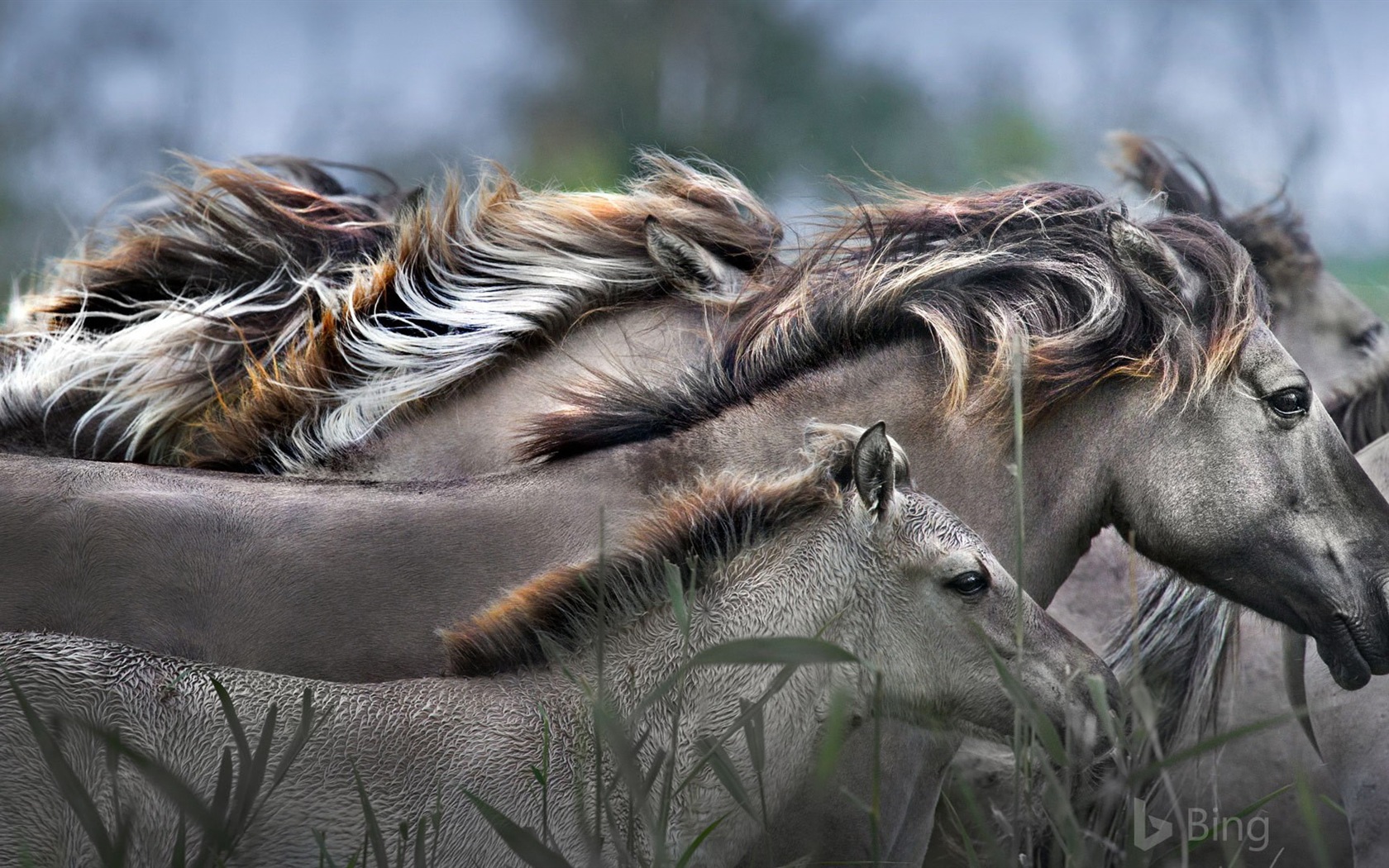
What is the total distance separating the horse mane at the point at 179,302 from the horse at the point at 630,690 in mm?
1391

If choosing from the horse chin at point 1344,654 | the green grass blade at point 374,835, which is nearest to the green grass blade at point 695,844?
the green grass blade at point 374,835

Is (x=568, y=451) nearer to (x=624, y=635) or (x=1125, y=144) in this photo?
(x=624, y=635)

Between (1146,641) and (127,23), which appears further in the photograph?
(127,23)

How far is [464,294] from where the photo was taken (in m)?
3.34

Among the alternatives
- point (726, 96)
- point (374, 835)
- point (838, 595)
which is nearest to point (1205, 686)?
point (838, 595)

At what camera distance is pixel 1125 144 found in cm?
522

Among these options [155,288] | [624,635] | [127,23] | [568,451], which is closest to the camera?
[624,635]

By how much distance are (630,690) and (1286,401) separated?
161 centimetres

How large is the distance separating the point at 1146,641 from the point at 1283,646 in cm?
43

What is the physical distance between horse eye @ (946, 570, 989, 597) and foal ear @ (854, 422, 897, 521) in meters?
0.16

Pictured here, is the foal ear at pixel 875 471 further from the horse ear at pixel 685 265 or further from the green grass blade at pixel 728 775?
the horse ear at pixel 685 265

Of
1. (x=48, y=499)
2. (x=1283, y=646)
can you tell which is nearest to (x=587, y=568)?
(x=48, y=499)

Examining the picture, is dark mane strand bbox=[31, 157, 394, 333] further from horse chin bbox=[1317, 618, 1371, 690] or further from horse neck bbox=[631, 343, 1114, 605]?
horse chin bbox=[1317, 618, 1371, 690]

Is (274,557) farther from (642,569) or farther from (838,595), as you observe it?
(838,595)
